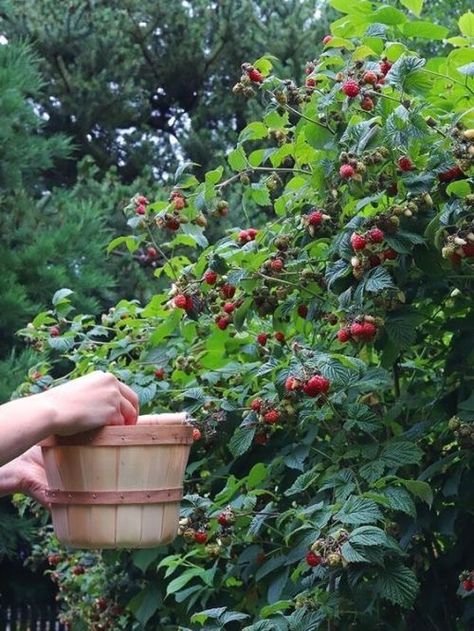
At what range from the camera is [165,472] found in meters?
1.81

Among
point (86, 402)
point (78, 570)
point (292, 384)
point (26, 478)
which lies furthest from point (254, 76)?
point (78, 570)

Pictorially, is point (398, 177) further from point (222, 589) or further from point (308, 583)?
point (222, 589)

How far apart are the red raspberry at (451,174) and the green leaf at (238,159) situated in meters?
0.64

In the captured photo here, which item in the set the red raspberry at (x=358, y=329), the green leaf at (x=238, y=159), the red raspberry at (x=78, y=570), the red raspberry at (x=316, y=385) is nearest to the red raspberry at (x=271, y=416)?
the red raspberry at (x=316, y=385)

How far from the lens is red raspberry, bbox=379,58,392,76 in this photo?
247 centimetres

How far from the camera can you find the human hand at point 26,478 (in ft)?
6.16

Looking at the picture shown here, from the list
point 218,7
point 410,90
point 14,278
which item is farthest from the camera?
point 218,7

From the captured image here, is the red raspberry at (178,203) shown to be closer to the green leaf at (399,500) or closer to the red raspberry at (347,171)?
the red raspberry at (347,171)

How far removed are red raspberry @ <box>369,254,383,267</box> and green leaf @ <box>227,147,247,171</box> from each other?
0.63m

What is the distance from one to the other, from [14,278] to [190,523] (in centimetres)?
488

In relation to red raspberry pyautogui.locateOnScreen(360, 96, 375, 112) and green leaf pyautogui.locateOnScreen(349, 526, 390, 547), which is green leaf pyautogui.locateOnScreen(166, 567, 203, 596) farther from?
red raspberry pyautogui.locateOnScreen(360, 96, 375, 112)

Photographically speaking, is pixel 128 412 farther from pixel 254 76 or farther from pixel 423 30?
pixel 423 30

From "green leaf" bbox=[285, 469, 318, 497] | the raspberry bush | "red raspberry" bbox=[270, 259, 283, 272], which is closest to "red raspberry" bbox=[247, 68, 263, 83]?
the raspberry bush

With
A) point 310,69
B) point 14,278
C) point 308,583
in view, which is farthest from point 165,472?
point 14,278
